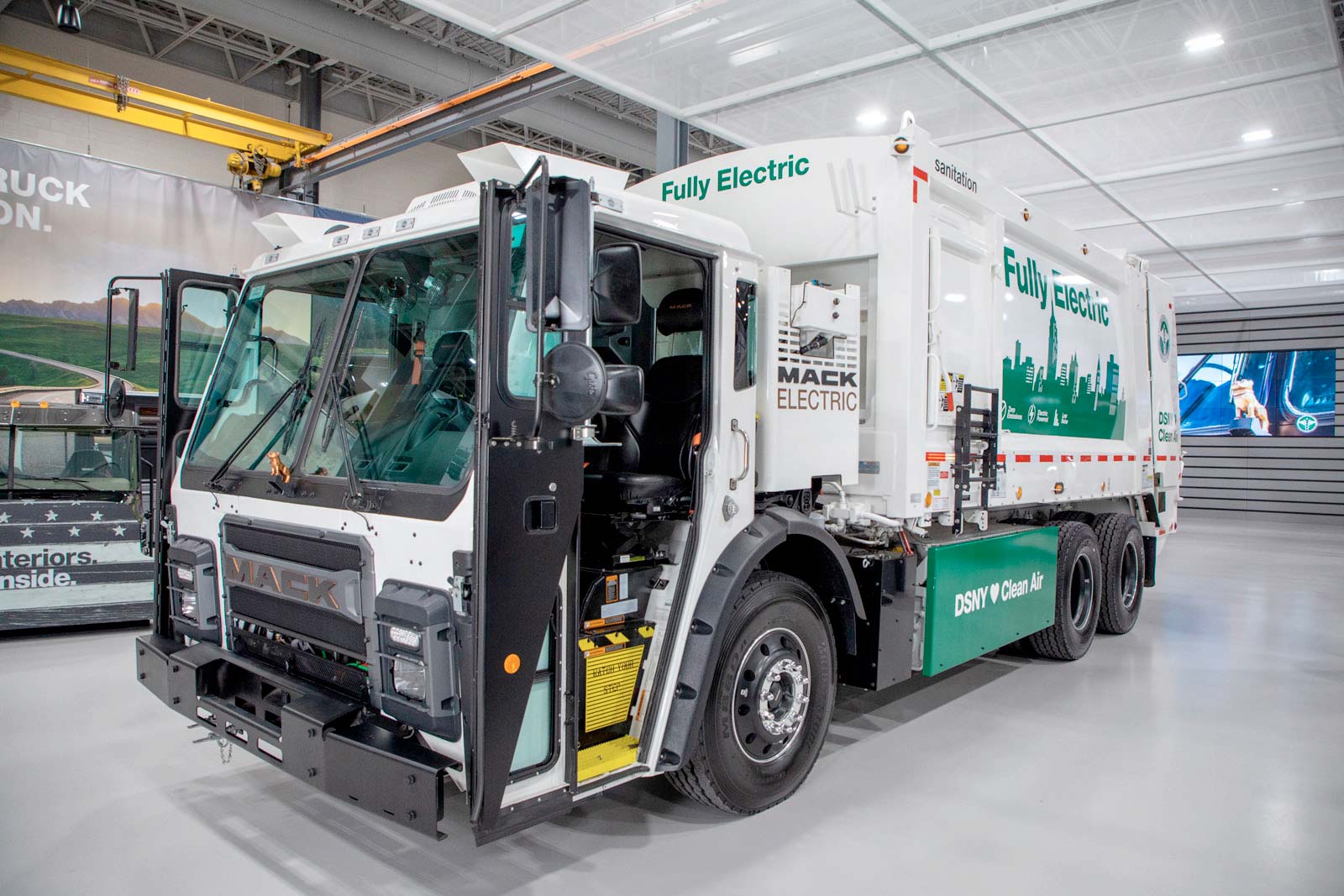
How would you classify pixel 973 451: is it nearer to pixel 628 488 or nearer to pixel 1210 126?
pixel 628 488

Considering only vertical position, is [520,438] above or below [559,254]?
below

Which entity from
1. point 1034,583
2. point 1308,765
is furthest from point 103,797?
point 1308,765

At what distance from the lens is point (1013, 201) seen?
17.9 ft

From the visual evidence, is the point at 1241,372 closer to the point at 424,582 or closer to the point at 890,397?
the point at 890,397

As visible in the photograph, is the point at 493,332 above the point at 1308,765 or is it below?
above

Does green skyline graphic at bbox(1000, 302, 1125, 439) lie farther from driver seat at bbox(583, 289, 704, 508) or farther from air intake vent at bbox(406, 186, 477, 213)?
air intake vent at bbox(406, 186, 477, 213)

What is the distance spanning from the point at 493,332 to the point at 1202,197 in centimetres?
1048

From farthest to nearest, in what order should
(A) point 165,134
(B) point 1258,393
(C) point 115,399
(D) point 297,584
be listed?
1. (B) point 1258,393
2. (A) point 165,134
3. (C) point 115,399
4. (D) point 297,584

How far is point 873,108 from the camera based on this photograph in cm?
777

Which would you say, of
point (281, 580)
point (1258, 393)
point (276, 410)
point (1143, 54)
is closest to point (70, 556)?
point (276, 410)

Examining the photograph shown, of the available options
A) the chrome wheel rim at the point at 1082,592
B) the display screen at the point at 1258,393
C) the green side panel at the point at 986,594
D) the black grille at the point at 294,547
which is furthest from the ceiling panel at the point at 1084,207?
the black grille at the point at 294,547

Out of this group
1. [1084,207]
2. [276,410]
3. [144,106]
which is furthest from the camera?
[144,106]

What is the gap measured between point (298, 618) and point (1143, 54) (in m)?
6.85

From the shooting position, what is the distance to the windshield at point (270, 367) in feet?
10.7
